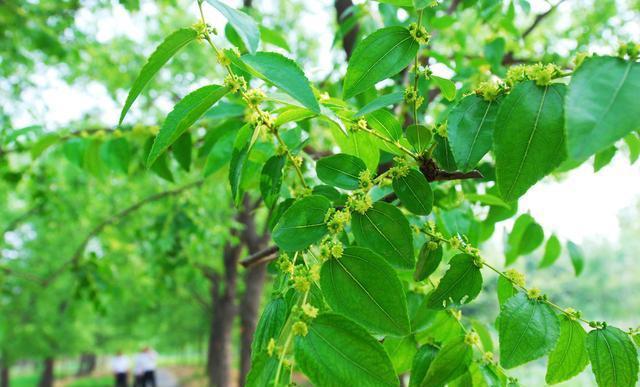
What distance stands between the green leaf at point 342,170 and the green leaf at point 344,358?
0.25m

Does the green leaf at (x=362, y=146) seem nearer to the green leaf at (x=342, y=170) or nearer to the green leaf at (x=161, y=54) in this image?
the green leaf at (x=342, y=170)

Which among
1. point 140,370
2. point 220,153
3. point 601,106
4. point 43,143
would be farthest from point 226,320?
point 601,106

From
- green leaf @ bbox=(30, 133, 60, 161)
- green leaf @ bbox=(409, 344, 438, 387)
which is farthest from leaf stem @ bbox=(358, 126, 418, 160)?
green leaf @ bbox=(30, 133, 60, 161)

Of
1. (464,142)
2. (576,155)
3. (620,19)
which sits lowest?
(576,155)

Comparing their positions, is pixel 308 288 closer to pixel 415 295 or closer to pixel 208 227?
pixel 415 295

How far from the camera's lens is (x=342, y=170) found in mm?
824

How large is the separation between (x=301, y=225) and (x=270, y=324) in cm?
15

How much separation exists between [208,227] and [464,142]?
459cm

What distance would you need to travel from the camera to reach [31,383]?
2916cm

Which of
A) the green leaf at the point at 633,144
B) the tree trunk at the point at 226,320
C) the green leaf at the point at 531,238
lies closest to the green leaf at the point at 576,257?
the green leaf at the point at 531,238

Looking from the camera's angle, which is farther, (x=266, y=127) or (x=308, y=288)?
(x=266, y=127)

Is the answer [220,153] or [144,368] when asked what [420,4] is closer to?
[220,153]

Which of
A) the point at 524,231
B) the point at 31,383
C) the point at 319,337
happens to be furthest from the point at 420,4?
the point at 31,383

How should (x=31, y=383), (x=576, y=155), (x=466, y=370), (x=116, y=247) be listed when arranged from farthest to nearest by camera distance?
(x=31, y=383) → (x=116, y=247) → (x=466, y=370) → (x=576, y=155)
